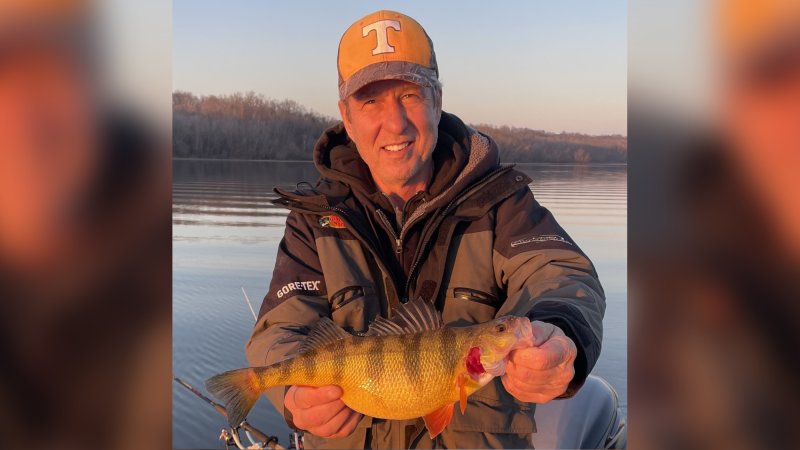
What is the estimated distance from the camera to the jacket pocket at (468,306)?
2170mm

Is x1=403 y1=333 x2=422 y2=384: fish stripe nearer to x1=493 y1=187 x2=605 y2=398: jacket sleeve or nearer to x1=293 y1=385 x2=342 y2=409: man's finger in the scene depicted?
x1=293 y1=385 x2=342 y2=409: man's finger

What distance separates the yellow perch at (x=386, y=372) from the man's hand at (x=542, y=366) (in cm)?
23

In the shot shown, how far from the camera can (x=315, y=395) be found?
1.76 meters

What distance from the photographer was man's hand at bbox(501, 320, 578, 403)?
1.37 m

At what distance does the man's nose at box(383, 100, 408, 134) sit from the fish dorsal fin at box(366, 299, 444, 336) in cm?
72

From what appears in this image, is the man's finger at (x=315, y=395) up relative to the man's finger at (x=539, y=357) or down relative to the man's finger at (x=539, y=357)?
down

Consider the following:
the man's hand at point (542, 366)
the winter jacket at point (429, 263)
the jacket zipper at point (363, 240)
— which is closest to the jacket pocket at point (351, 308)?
the winter jacket at point (429, 263)

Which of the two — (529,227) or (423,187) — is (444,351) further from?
(423,187)

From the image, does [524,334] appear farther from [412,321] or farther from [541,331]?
[412,321]

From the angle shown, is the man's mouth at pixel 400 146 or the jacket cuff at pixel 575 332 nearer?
the jacket cuff at pixel 575 332

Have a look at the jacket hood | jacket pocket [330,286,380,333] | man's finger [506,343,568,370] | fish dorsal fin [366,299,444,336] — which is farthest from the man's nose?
man's finger [506,343,568,370]

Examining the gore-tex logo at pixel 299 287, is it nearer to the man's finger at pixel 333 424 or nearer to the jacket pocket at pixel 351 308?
the jacket pocket at pixel 351 308
